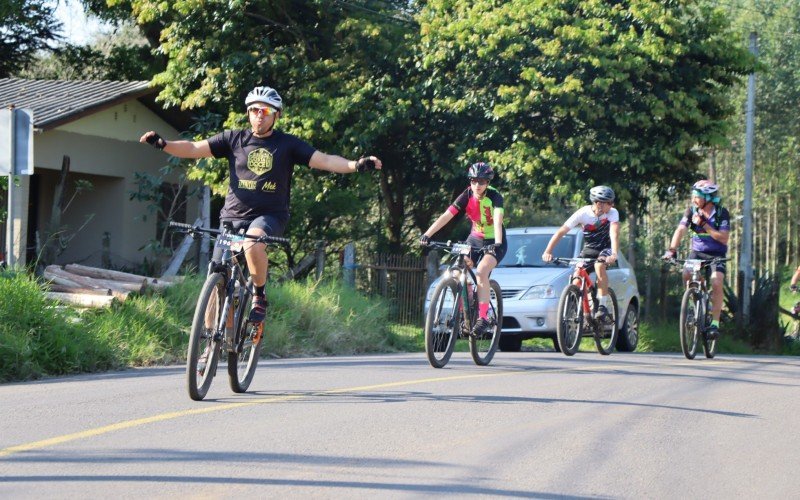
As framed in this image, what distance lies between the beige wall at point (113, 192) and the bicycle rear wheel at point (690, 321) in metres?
11.9

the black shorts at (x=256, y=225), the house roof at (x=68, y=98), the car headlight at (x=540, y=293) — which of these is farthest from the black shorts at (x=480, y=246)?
the house roof at (x=68, y=98)

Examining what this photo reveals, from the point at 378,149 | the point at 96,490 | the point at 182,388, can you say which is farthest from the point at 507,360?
the point at 378,149

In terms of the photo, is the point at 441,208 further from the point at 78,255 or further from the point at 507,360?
the point at 507,360

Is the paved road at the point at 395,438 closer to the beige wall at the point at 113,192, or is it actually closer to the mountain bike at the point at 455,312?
the mountain bike at the point at 455,312

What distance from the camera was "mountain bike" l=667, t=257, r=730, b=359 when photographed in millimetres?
14492

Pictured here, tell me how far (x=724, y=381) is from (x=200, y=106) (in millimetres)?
15304

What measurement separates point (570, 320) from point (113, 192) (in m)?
12.6

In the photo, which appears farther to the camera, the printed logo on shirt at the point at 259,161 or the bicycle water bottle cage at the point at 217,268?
the printed logo on shirt at the point at 259,161

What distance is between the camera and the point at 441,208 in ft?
92.6

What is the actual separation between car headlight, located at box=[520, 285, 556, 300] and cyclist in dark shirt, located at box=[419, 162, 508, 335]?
3.80 m

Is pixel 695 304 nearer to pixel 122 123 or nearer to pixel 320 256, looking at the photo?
pixel 320 256

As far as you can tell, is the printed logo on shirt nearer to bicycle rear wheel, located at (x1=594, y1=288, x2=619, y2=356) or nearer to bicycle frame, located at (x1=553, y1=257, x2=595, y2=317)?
bicycle frame, located at (x1=553, y1=257, x2=595, y2=317)

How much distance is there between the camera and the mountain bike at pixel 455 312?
36.1 ft

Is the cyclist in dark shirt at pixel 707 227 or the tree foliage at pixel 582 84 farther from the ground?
the tree foliage at pixel 582 84
